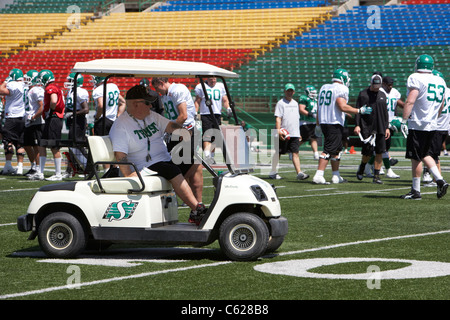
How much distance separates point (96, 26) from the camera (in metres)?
40.0

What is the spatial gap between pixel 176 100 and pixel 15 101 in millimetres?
7596

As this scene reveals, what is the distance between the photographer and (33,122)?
50.4ft

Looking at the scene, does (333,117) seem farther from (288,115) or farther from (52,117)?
(52,117)

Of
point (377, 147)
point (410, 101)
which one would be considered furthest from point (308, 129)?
point (410, 101)

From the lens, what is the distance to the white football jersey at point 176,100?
9.12m

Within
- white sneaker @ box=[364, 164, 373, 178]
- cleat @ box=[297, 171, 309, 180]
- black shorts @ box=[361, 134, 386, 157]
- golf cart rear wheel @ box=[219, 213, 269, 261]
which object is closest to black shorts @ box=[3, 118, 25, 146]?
cleat @ box=[297, 171, 309, 180]

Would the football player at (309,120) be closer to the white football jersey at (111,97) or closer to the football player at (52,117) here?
the white football jersey at (111,97)

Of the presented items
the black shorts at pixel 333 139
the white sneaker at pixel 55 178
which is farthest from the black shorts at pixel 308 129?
the white sneaker at pixel 55 178

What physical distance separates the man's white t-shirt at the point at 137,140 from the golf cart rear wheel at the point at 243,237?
0.95 meters

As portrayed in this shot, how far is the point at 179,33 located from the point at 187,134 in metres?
30.3

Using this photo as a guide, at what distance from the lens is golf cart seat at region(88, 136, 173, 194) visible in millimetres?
6816

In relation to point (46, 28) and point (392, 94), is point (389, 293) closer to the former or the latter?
point (392, 94)
